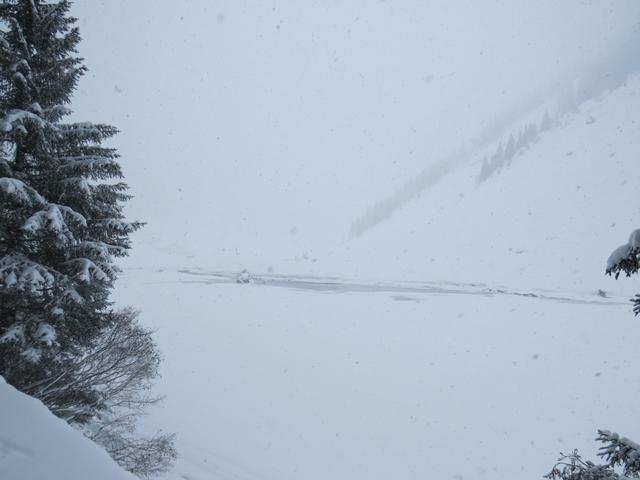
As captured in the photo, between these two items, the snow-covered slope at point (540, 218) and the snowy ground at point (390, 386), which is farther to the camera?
the snow-covered slope at point (540, 218)

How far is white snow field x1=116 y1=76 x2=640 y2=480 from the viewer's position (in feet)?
36.9

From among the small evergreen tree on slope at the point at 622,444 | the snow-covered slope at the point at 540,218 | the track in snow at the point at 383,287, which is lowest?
the small evergreen tree on slope at the point at 622,444

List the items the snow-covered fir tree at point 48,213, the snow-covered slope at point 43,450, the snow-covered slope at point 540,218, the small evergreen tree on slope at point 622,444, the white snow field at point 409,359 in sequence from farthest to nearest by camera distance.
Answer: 1. the snow-covered slope at point 540,218
2. the white snow field at point 409,359
3. the snow-covered fir tree at point 48,213
4. the snow-covered slope at point 43,450
5. the small evergreen tree on slope at point 622,444

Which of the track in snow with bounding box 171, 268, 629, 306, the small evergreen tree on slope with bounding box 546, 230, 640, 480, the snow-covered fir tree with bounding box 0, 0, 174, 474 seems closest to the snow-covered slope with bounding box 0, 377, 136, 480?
the snow-covered fir tree with bounding box 0, 0, 174, 474

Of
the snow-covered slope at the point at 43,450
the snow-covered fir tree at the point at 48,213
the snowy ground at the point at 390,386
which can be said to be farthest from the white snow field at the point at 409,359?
the snow-covered slope at the point at 43,450

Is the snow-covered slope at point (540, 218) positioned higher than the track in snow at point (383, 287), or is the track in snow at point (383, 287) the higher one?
the snow-covered slope at point (540, 218)

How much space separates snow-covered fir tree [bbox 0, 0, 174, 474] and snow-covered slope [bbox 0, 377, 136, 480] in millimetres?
2723

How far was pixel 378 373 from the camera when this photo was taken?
52.4 ft

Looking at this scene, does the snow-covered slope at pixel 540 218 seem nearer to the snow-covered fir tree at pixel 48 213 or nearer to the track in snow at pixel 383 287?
the track in snow at pixel 383 287

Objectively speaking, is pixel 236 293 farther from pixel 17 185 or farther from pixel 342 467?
pixel 17 185

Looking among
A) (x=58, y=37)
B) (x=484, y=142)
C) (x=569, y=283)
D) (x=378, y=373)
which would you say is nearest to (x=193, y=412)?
(x=378, y=373)

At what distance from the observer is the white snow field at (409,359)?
11.2 m

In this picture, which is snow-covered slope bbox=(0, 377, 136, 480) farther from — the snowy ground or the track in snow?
the track in snow

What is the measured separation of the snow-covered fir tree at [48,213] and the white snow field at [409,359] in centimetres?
552
